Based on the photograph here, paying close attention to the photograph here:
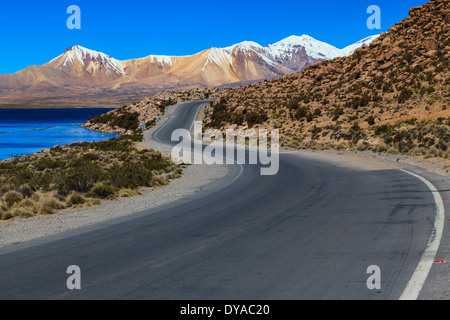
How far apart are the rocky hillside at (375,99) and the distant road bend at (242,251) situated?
13401mm

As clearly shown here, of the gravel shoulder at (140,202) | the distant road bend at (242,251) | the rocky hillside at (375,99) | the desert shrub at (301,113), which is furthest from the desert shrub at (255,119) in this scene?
the distant road bend at (242,251)

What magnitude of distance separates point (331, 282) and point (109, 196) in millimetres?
10600

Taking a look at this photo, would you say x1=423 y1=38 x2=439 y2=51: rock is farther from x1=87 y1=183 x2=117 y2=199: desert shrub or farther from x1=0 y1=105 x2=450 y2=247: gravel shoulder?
x1=87 y1=183 x2=117 y2=199: desert shrub

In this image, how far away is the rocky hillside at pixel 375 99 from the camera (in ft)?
106

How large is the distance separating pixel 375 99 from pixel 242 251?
155 ft

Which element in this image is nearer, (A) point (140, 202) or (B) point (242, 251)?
(B) point (242, 251)

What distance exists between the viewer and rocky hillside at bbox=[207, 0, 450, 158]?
32.4 meters

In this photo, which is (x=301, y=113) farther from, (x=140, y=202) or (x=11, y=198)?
(x=11, y=198)

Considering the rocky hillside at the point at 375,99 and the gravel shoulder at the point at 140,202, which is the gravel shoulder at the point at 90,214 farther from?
the rocky hillside at the point at 375,99

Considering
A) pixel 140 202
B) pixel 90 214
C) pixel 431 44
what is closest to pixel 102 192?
pixel 140 202

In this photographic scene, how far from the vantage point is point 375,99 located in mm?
49812

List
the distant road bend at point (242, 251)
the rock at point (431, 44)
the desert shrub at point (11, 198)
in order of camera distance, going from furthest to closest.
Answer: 1. the rock at point (431, 44)
2. the desert shrub at point (11, 198)
3. the distant road bend at point (242, 251)

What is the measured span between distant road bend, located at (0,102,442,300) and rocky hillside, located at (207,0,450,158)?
1340 centimetres
